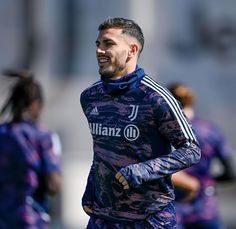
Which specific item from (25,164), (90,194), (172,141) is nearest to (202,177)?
(25,164)

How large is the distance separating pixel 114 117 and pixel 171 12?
10156 mm

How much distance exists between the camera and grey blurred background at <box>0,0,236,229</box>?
1677cm

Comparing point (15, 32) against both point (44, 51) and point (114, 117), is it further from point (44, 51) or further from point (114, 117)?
point (114, 117)

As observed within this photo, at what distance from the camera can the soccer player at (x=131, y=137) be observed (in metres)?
7.08

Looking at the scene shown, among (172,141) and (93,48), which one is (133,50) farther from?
(93,48)

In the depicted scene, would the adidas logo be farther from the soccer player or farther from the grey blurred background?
the grey blurred background

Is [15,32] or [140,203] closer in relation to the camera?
[140,203]

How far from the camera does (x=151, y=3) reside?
56.9 feet

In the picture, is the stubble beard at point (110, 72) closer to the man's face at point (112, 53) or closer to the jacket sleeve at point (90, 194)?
the man's face at point (112, 53)

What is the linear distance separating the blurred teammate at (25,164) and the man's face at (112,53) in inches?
74.3

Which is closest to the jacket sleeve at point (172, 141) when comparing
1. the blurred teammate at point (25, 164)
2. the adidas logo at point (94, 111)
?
the adidas logo at point (94, 111)

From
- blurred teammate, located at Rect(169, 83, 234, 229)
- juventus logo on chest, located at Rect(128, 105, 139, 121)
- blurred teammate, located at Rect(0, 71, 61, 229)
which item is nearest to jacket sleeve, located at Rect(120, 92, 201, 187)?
juventus logo on chest, located at Rect(128, 105, 139, 121)

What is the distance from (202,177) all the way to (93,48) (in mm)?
6856

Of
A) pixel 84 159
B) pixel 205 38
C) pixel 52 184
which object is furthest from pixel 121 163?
pixel 205 38
